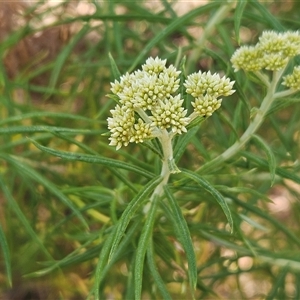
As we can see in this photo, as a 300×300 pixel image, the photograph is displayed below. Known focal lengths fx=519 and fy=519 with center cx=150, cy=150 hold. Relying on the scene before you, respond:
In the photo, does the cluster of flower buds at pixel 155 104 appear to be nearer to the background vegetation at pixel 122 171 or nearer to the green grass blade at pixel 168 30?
the background vegetation at pixel 122 171

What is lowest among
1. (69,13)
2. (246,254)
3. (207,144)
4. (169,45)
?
(246,254)

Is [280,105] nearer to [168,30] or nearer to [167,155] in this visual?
[167,155]

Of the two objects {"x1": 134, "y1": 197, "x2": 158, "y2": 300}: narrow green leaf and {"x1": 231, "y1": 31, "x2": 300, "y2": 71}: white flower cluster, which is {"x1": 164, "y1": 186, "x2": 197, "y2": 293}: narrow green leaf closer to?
{"x1": 134, "y1": 197, "x2": 158, "y2": 300}: narrow green leaf

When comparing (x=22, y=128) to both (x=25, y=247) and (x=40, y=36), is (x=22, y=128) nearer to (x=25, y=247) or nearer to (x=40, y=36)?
(x=25, y=247)

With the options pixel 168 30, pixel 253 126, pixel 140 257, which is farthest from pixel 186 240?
pixel 168 30

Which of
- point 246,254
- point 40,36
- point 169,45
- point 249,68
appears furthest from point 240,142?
point 40,36

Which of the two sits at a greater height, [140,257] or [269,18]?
[269,18]
